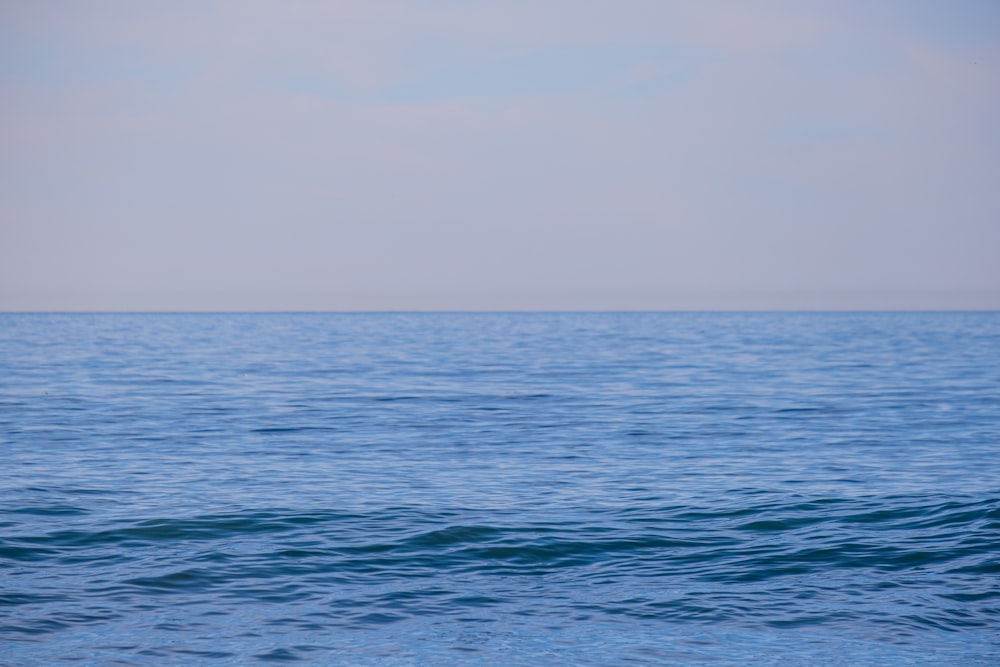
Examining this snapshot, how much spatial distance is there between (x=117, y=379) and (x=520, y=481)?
2729 cm

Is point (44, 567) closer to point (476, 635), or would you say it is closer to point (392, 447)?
point (476, 635)

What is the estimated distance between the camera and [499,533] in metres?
14.0

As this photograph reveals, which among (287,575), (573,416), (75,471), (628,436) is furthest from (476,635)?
(573,416)

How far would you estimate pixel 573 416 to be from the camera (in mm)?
28750

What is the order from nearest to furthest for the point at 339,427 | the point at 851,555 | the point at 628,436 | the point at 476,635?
the point at 476,635
the point at 851,555
the point at 628,436
the point at 339,427

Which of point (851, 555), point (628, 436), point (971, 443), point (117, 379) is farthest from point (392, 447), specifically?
point (117, 379)

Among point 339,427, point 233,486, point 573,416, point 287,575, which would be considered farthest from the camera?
point 573,416

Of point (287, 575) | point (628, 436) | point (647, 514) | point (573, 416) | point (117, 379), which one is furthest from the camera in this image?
point (117, 379)

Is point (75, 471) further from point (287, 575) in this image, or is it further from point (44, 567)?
point (287, 575)

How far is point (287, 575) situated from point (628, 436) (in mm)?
13512

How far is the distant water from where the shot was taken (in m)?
9.78

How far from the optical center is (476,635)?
993cm

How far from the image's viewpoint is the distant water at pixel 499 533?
9.78 metres

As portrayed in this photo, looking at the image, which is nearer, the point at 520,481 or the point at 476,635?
the point at 476,635
